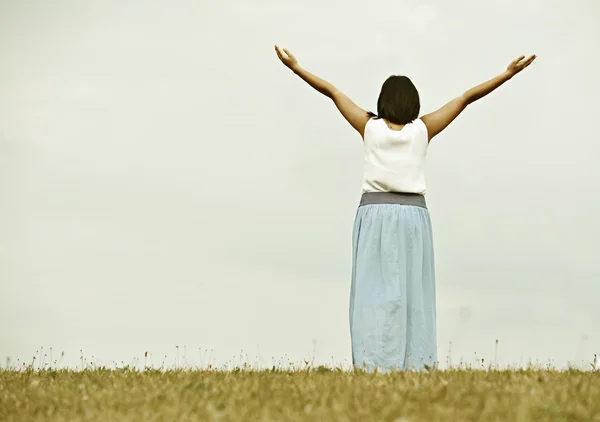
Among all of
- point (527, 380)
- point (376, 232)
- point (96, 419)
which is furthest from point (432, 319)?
point (96, 419)

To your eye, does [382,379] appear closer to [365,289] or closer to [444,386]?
[444,386]

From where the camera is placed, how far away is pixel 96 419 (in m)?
6.77

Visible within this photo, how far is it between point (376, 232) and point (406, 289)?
714 millimetres

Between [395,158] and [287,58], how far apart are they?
1.83 meters

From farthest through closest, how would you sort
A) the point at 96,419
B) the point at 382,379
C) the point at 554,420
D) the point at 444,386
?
the point at 382,379
the point at 444,386
the point at 96,419
the point at 554,420

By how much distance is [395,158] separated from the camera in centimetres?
984

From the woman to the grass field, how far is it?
0.77 metres

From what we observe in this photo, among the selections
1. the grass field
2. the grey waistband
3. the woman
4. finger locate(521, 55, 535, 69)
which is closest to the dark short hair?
the woman

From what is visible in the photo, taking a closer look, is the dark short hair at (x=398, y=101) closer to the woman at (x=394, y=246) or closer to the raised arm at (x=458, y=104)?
the woman at (x=394, y=246)

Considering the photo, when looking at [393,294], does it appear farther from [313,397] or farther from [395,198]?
[313,397]

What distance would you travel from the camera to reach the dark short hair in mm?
9945

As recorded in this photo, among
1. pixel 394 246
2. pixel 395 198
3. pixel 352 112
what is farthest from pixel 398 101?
pixel 394 246

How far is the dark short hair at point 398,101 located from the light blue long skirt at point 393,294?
3.30 feet

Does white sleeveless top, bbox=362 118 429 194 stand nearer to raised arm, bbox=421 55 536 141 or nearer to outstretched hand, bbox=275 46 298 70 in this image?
raised arm, bbox=421 55 536 141
